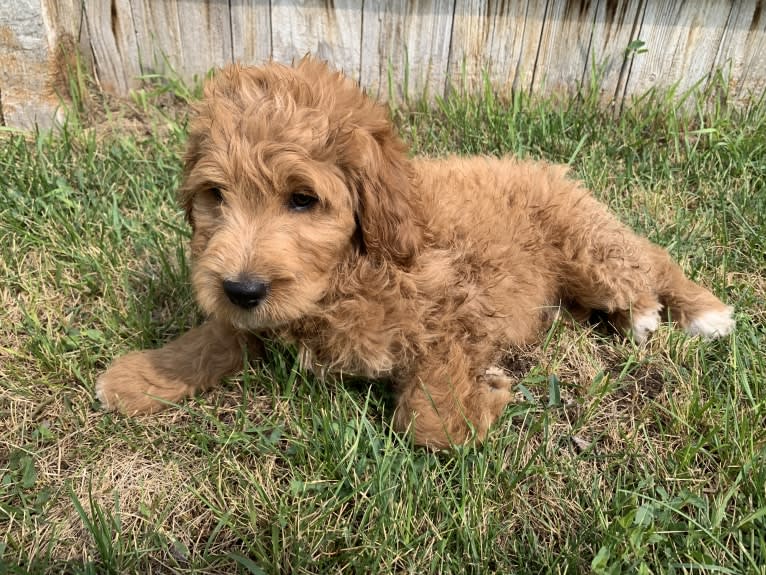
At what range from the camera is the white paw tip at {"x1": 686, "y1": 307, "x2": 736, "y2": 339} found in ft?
9.80

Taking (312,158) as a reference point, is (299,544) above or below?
below

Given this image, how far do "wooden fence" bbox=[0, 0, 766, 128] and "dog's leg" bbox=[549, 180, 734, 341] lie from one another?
1752 mm

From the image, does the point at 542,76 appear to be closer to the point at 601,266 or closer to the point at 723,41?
the point at 723,41

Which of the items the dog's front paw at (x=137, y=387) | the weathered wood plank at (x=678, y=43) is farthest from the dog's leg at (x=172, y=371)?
the weathered wood plank at (x=678, y=43)

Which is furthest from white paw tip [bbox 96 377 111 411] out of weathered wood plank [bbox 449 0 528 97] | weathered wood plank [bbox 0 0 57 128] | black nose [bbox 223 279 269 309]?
weathered wood plank [bbox 449 0 528 97]

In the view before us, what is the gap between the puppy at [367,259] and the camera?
2141mm

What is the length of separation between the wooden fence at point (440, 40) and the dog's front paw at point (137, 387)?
2.50 meters

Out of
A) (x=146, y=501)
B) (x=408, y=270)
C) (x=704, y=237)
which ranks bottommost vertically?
(x=146, y=501)

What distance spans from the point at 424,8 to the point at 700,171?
2.12 metres

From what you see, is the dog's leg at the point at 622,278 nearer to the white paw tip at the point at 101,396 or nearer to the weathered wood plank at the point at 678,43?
the weathered wood plank at the point at 678,43

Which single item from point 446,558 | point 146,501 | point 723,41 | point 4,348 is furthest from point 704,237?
point 4,348

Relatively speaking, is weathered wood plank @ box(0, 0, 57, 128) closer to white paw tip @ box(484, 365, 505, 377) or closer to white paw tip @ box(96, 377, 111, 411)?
white paw tip @ box(96, 377, 111, 411)

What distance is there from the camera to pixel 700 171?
13.3 ft

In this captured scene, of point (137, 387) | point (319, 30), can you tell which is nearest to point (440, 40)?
point (319, 30)
